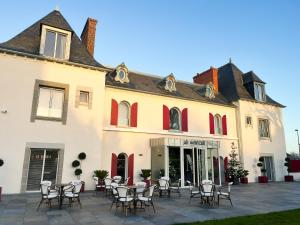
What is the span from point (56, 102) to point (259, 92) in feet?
57.5

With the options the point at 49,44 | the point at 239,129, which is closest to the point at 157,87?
the point at 239,129

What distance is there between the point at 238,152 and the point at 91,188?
12366 millimetres

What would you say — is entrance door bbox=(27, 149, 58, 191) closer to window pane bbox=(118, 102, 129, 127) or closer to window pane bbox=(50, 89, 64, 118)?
window pane bbox=(50, 89, 64, 118)

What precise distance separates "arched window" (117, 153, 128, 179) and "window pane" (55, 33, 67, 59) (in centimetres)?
686

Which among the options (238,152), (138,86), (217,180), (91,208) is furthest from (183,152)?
(91,208)

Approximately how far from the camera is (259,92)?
858 inches

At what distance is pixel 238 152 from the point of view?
19.5m

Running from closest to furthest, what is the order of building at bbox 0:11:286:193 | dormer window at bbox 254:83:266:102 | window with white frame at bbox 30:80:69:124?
building at bbox 0:11:286:193
window with white frame at bbox 30:80:69:124
dormer window at bbox 254:83:266:102

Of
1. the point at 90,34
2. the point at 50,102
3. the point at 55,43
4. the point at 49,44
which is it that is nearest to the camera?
the point at 50,102

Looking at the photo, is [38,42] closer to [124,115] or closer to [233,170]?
[124,115]

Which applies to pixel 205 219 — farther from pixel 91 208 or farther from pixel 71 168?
pixel 71 168

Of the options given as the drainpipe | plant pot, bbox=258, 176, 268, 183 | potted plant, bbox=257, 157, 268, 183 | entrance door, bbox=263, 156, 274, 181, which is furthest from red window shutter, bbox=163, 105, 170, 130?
entrance door, bbox=263, 156, 274, 181

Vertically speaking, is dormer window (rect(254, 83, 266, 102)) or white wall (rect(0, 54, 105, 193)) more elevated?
dormer window (rect(254, 83, 266, 102))

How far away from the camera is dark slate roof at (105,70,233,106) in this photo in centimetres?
1614
